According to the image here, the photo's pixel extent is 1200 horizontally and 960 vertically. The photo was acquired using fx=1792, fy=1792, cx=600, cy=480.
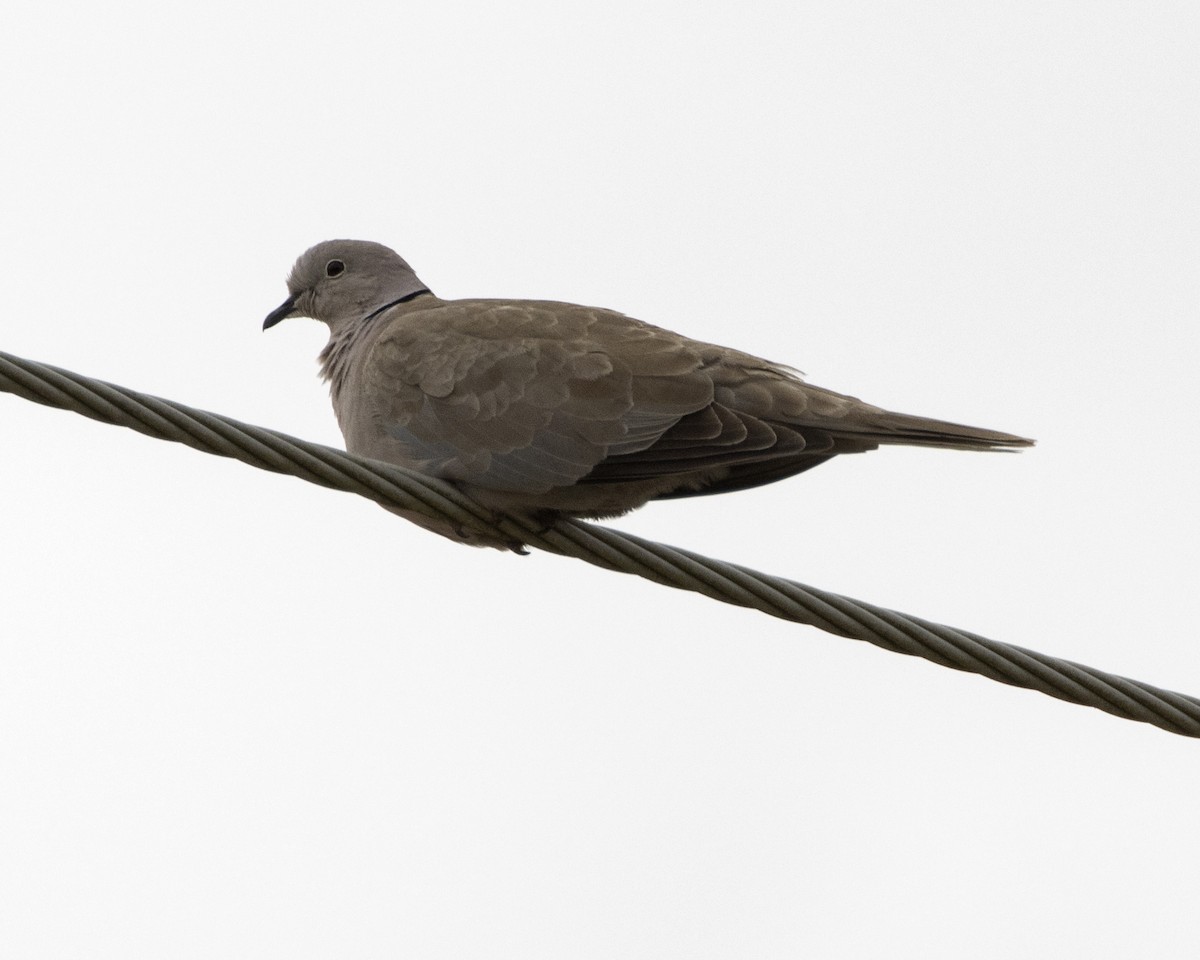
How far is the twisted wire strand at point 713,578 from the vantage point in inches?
128

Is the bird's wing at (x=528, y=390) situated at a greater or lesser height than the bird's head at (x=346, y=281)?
lesser

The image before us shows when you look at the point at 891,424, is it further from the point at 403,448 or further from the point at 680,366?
the point at 403,448

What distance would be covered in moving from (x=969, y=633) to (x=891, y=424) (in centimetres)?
94

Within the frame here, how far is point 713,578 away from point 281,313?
3316 mm

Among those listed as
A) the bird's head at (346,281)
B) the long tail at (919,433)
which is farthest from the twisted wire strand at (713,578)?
the bird's head at (346,281)

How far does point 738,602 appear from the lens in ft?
11.7

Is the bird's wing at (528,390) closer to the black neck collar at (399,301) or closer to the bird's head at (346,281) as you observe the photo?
the black neck collar at (399,301)

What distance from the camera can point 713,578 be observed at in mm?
3586

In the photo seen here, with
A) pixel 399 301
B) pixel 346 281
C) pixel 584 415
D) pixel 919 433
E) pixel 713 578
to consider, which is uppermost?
pixel 346 281

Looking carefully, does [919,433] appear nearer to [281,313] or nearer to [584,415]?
[584,415]

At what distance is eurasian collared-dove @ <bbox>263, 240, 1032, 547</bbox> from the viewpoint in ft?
14.6

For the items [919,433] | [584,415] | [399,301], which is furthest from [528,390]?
[399,301]

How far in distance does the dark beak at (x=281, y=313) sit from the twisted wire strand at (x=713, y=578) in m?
2.83

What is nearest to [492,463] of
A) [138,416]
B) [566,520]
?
[566,520]
